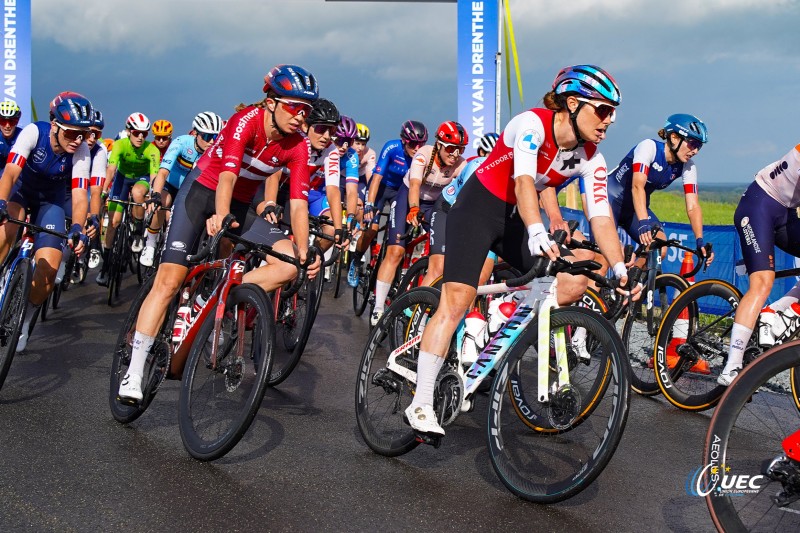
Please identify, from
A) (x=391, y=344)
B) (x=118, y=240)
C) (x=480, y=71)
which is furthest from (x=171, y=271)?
(x=480, y=71)

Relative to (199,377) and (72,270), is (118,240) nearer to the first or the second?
(72,270)

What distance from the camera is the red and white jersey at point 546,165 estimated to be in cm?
494

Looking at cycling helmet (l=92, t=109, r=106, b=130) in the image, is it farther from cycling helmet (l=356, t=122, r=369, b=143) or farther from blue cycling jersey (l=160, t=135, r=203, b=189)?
cycling helmet (l=356, t=122, r=369, b=143)

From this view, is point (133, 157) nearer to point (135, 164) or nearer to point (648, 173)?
point (135, 164)

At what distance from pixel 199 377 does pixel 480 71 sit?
1352cm

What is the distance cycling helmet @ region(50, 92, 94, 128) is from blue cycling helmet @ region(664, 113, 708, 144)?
5165mm

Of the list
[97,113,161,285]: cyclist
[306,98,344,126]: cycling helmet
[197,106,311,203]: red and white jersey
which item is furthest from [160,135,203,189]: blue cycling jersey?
[197,106,311,203]: red and white jersey

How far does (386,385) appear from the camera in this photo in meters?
5.38

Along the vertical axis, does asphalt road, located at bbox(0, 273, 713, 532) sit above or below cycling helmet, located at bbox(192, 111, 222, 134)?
below

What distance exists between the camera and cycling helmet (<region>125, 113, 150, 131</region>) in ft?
45.4

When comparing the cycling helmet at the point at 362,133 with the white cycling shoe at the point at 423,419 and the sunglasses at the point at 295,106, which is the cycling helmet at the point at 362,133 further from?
the white cycling shoe at the point at 423,419

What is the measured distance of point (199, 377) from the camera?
5.12 m

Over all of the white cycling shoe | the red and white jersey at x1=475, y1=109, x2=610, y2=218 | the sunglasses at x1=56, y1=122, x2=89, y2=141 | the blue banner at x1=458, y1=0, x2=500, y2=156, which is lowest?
the white cycling shoe

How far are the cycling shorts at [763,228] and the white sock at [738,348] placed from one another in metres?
0.49
